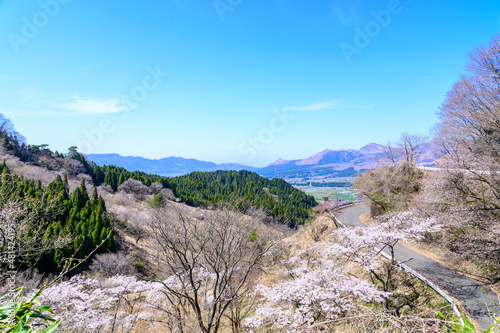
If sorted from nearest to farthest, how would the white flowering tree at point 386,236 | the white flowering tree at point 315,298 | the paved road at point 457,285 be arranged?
1. the paved road at point 457,285
2. the white flowering tree at point 315,298
3. the white flowering tree at point 386,236

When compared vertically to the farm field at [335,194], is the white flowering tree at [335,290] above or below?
above

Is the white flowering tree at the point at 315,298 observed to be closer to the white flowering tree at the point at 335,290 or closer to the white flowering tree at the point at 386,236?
the white flowering tree at the point at 335,290

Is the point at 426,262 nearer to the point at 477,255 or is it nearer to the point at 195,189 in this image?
the point at 477,255

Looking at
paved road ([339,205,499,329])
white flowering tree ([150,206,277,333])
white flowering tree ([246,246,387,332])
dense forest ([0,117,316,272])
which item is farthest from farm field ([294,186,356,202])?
white flowering tree ([150,206,277,333])

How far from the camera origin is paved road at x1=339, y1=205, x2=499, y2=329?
953cm

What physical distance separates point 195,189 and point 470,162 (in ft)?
210

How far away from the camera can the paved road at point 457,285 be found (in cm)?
953

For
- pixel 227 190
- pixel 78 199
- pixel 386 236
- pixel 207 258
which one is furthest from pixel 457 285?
pixel 227 190

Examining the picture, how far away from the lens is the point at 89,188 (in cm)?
4369

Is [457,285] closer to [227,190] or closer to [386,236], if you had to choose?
[386,236]

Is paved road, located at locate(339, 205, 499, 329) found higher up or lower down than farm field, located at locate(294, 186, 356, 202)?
higher up

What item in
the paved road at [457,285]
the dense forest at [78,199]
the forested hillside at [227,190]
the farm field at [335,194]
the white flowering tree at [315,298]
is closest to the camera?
the paved road at [457,285]

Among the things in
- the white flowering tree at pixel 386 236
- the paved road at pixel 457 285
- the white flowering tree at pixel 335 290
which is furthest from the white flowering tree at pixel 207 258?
the paved road at pixel 457 285

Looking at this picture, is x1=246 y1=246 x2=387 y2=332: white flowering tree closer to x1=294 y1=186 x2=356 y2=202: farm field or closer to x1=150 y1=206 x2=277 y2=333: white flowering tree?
x1=150 y1=206 x2=277 y2=333: white flowering tree
